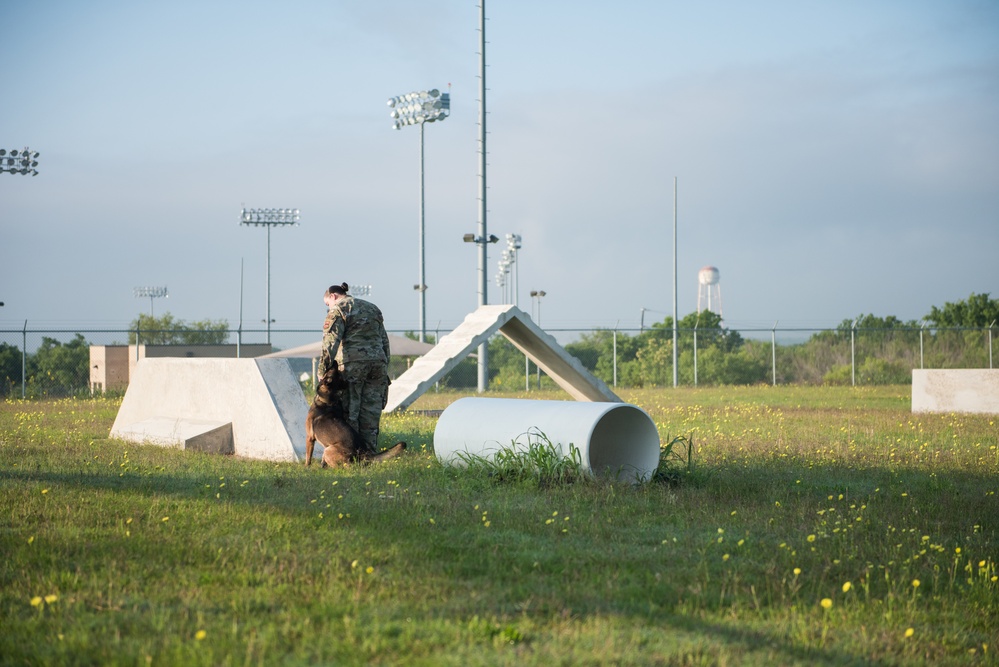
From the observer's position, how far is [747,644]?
425cm

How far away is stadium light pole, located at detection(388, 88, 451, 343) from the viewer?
32.8 metres

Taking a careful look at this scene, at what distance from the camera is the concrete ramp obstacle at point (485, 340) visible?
16.7 metres

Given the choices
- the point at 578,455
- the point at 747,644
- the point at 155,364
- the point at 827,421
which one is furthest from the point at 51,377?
the point at 747,644

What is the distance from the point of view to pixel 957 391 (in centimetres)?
1852

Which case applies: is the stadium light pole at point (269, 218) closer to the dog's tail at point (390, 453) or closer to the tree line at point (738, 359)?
the tree line at point (738, 359)

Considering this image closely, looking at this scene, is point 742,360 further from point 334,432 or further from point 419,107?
point 334,432

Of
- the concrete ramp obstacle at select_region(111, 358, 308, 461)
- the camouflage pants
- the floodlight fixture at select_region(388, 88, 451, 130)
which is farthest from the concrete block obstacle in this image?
the floodlight fixture at select_region(388, 88, 451, 130)

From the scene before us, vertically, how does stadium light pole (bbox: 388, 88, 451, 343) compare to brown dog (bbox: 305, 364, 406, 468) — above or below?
above

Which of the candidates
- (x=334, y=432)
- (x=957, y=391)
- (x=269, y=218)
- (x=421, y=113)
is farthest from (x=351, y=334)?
(x=269, y=218)

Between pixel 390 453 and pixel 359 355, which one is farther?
pixel 359 355

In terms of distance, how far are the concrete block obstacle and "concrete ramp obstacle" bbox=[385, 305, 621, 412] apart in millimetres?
6221

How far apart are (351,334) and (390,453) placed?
4.88 ft

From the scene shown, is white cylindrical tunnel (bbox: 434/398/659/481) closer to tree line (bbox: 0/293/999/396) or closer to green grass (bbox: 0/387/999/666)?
green grass (bbox: 0/387/999/666)

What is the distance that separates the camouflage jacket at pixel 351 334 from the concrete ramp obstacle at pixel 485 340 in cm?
547
